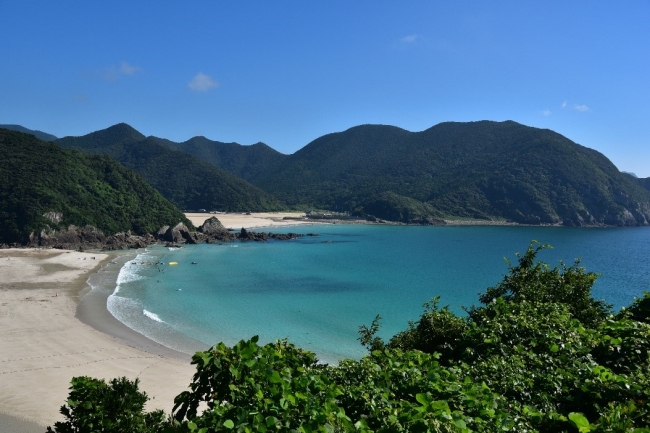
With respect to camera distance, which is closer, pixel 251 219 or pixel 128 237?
pixel 128 237

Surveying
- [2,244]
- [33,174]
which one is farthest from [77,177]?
[2,244]

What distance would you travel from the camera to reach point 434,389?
15.8 ft

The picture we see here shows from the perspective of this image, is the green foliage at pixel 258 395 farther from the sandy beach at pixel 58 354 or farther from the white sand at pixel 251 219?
the white sand at pixel 251 219

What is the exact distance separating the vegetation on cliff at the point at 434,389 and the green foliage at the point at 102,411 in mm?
18

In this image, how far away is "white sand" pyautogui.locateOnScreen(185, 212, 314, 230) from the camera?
109m

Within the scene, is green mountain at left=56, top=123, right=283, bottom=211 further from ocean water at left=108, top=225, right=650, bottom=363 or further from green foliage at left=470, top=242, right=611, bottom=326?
green foliage at left=470, top=242, right=611, bottom=326

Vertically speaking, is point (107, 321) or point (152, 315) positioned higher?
point (107, 321)

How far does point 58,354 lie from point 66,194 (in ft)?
177

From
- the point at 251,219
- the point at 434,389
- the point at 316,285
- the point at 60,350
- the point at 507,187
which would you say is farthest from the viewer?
the point at 507,187

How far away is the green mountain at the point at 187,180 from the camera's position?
144 metres

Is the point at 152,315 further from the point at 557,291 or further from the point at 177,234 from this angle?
the point at 177,234

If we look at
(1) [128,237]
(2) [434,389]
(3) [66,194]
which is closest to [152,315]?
(2) [434,389]

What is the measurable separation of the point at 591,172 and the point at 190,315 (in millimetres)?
150906

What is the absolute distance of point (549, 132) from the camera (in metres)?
169
